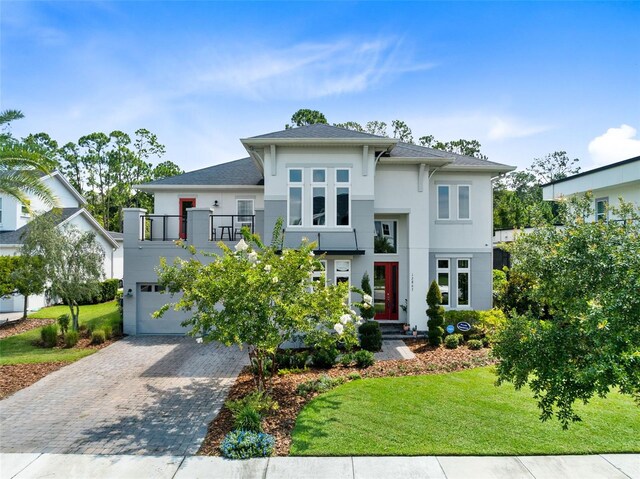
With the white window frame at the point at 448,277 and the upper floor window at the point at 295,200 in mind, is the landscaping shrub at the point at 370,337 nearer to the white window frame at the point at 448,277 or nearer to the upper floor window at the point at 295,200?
the white window frame at the point at 448,277

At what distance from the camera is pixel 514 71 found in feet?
36.3

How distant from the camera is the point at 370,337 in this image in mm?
13078

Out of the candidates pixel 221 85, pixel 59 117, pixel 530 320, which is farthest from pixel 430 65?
pixel 59 117

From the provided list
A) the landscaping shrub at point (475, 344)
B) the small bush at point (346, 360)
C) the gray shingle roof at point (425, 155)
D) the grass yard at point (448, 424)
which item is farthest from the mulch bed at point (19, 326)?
the landscaping shrub at point (475, 344)

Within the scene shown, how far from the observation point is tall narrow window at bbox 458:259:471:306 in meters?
16.0

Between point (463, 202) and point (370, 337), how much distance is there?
7.12 metres

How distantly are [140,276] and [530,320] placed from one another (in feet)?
47.8

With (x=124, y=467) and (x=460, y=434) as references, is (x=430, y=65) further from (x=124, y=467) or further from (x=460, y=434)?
(x=124, y=467)

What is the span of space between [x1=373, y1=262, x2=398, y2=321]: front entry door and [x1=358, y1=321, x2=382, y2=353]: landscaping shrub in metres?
2.75

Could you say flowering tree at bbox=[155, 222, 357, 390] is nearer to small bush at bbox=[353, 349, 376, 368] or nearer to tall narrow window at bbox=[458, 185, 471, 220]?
small bush at bbox=[353, 349, 376, 368]

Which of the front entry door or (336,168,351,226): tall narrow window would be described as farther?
the front entry door

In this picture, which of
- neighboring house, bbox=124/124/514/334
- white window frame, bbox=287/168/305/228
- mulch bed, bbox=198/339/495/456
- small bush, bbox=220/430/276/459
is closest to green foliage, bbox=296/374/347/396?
mulch bed, bbox=198/339/495/456

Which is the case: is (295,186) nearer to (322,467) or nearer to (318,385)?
(318,385)

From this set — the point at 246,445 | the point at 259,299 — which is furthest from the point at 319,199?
the point at 246,445
